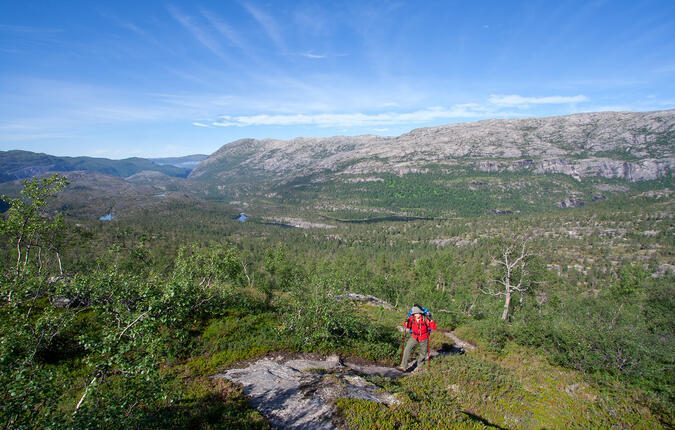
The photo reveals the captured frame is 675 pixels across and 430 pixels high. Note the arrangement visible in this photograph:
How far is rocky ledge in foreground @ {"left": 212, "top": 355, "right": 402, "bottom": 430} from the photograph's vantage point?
1158cm

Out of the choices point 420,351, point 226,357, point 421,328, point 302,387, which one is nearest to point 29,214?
point 226,357

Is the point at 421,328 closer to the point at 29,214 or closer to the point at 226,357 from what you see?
the point at 226,357

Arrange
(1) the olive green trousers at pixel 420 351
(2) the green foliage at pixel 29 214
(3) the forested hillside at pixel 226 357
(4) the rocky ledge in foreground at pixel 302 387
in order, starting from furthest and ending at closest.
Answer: (1) the olive green trousers at pixel 420 351 < (2) the green foliage at pixel 29 214 < (4) the rocky ledge in foreground at pixel 302 387 < (3) the forested hillside at pixel 226 357

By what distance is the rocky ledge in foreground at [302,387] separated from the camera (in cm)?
1158

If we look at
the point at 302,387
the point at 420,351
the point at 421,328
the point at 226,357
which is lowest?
the point at 226,357

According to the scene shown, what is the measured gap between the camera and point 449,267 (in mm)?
77625

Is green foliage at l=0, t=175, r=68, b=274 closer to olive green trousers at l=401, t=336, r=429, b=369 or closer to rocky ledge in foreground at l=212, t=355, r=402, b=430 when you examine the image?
rocky ledge in foreground at l=212, t=355, r=402, b=430

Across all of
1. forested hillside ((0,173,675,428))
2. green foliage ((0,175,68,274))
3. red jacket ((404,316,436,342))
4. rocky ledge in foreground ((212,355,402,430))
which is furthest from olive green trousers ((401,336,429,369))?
green foliage ((0,175,68,274))

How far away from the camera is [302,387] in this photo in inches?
543

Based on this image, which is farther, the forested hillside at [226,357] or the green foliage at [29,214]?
the green foliage at [29,214]

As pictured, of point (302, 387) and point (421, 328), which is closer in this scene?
point (302, 387)

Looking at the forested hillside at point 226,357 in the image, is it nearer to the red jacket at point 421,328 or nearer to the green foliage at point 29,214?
the green foliage at point 29,214

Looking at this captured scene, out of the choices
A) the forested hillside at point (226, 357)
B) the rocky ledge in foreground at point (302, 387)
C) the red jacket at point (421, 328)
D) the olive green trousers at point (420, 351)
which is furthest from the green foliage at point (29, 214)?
the olive green trousers at point (420, 351)

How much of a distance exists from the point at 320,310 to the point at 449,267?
65.3 metres
